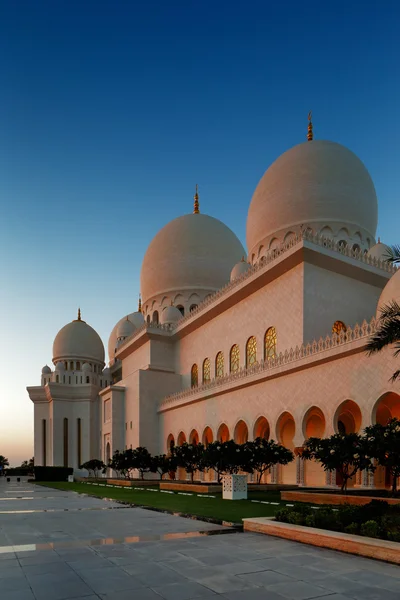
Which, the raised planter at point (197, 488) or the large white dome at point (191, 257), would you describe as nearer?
the raised planter at point (197, 488)

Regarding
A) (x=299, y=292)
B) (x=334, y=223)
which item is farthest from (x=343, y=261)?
(x=334, y=223)

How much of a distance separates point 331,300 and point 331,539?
14.8 meters

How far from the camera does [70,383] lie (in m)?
39.3

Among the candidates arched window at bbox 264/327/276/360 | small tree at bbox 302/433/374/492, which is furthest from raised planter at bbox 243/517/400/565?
arched window at bbox 264/327/276/360

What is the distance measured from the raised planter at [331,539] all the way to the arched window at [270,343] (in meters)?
14.3

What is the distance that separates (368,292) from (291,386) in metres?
5.59

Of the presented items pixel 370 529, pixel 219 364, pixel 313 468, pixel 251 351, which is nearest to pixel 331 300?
pixel 251 351

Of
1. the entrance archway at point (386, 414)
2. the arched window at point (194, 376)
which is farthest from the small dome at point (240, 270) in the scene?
the entrance archway at point (386, 414)

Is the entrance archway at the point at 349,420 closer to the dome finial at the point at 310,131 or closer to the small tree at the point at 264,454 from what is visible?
the small tree at the point at 264,454

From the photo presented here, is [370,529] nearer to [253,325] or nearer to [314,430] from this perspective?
[314,430]

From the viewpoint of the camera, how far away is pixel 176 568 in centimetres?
488

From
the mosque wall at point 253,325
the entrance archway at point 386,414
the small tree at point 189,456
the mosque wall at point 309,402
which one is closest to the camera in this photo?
the mosque wall at point 309,402

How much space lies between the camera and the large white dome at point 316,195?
75.3ft

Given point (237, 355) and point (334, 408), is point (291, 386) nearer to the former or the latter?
point (334, 408)
